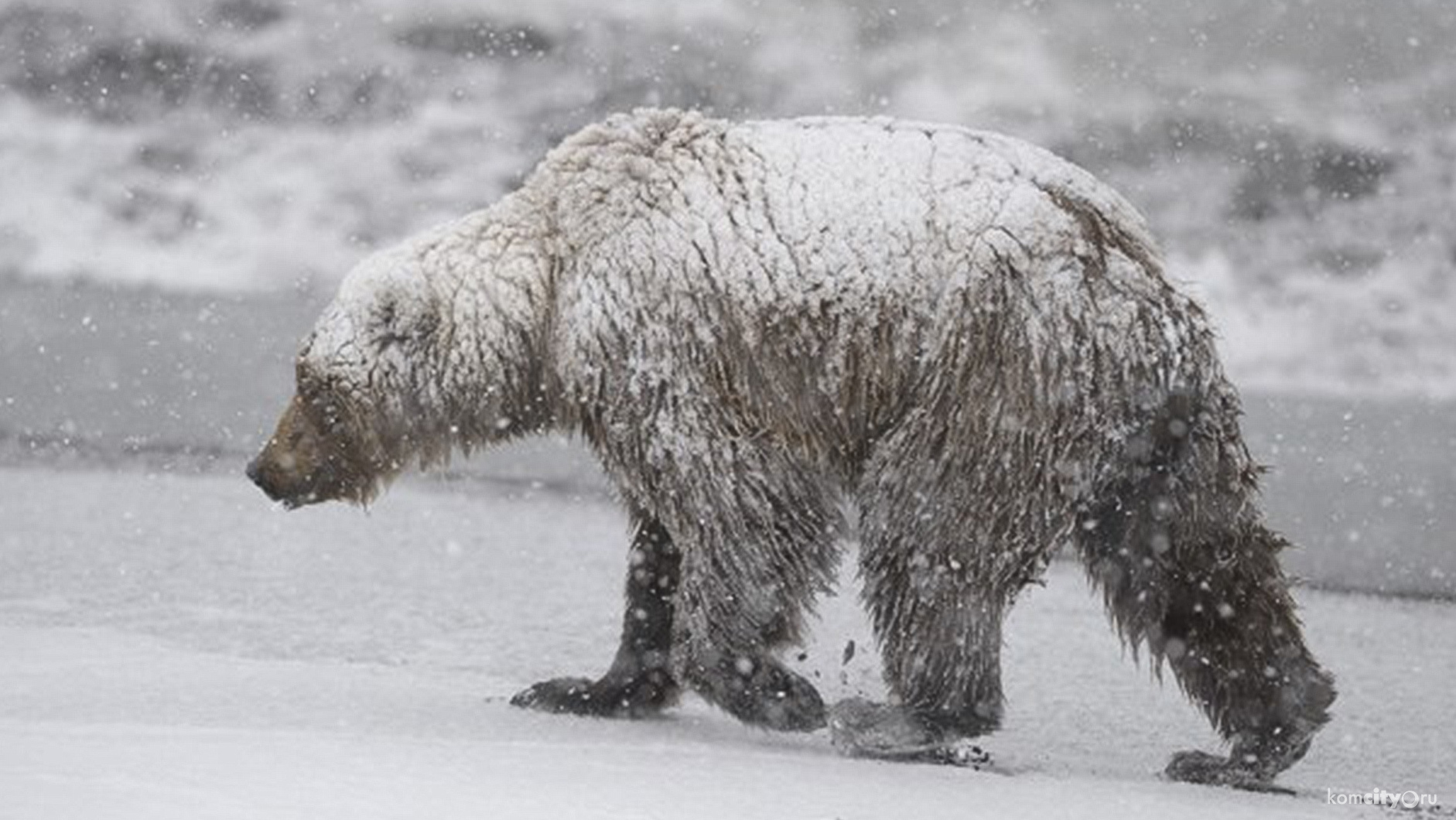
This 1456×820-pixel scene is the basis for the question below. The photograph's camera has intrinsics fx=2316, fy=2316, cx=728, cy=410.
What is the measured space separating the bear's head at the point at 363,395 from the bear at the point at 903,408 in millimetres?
234

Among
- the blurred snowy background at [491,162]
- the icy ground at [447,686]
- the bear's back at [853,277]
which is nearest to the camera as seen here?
the icy ground at [447,686]

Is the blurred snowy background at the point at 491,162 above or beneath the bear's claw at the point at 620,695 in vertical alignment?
above

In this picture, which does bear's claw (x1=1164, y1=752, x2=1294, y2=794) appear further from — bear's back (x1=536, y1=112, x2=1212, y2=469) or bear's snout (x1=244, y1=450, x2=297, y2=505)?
bear's snout (x1=244, y1=450, x2=297, y2=505)

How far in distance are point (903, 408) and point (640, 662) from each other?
1252mm

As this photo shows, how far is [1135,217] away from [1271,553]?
0.90m

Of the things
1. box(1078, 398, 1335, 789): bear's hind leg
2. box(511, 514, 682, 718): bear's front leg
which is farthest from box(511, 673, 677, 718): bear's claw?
box(1078, 398, 1335, 789): bear's hind leg

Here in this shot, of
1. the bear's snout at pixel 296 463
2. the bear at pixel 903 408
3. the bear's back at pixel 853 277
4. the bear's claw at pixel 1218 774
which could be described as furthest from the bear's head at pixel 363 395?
the bear's claw at pixel 1218 774

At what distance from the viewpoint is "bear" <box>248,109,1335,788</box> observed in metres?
5.55

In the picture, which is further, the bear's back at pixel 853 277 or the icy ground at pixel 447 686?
the bear's back at pixel 853 277

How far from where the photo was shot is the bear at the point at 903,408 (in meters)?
5.55

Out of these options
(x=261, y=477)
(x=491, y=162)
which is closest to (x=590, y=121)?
(x=491, y=162)

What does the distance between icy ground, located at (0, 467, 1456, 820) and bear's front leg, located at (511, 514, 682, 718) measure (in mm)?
153

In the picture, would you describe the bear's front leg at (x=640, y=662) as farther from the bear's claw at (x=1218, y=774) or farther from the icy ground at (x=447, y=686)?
the bear's claw at (x=1218, y=774)

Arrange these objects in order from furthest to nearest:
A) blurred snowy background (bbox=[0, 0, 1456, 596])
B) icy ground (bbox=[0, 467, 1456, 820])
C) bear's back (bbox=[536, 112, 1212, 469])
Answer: blurred snowy background (bbox=[0, 0, 1456, 596]) → bear's back (bbox=[536, 112, 1212, 469]) → icy ground (bbox=[0, 467, 1456, 820])
